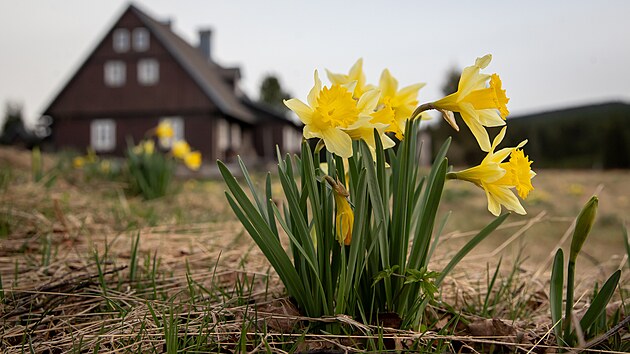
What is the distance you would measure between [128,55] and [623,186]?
16877 millimetres

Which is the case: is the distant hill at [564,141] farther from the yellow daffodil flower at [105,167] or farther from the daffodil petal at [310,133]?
the daffodil petal at [310,133]

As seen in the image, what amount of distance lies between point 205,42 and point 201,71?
16.3ft

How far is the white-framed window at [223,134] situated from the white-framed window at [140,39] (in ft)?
12.9

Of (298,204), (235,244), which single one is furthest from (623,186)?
(298,204)

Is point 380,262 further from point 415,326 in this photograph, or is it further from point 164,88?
point 164,88

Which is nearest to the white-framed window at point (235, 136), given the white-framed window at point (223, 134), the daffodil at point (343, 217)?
the white-framed window at point (223, 134)

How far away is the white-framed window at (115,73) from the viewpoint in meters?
19.9

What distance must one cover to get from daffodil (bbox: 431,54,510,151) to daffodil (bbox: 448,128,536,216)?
0.04 m

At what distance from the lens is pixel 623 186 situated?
10266 millimetres

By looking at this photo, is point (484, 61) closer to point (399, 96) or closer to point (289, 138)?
point (399, 96)

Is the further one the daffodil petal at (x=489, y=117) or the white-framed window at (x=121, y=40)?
the white-framed window at (x=121, y=40)

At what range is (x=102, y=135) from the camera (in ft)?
67.2

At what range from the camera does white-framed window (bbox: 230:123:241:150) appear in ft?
Result: 70.1

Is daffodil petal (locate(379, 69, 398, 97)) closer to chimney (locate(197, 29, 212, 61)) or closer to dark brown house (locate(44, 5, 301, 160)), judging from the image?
dark brown house (locate(44, 5, 301, 160))
